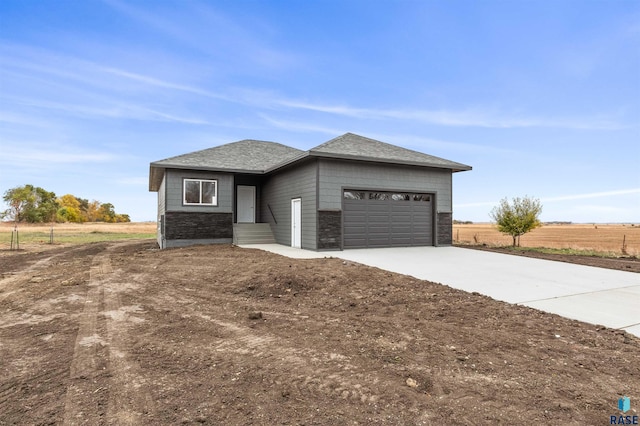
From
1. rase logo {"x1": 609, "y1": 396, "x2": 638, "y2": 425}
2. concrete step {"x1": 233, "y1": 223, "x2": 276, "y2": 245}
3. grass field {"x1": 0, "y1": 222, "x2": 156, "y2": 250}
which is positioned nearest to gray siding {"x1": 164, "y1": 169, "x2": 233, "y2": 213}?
concrete step {"x1": 233, "y1": 223, "x2": 276, "y2": 245}

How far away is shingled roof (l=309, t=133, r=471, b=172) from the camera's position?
39.9 ft

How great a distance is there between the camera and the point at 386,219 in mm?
13523

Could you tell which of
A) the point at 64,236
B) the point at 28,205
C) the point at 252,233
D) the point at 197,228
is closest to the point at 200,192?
the point at 197,228

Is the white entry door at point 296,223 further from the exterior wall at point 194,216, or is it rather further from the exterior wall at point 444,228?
the exterior wall at point 444,228

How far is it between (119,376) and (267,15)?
571 inches

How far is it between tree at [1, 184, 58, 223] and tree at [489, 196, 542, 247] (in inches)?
3006

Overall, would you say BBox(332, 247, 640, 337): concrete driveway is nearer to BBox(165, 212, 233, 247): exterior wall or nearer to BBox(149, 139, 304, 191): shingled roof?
BBox(149, 139, 304, 191): shingled roof

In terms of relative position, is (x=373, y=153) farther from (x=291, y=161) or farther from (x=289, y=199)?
(x=289, y=199)

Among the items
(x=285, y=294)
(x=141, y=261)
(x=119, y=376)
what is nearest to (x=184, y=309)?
(x=285, y=294)

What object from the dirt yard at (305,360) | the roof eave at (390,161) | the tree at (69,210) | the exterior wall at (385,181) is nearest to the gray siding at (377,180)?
the exterior wall at (385,181)

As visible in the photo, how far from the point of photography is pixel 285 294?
6066 mm

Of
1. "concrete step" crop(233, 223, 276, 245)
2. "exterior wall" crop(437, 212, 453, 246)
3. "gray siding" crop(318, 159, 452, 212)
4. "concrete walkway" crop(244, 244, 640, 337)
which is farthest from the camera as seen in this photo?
"concrete step" crop(233, 223, 276, 245)

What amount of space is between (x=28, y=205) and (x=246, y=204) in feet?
219

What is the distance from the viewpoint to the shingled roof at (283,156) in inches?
493
